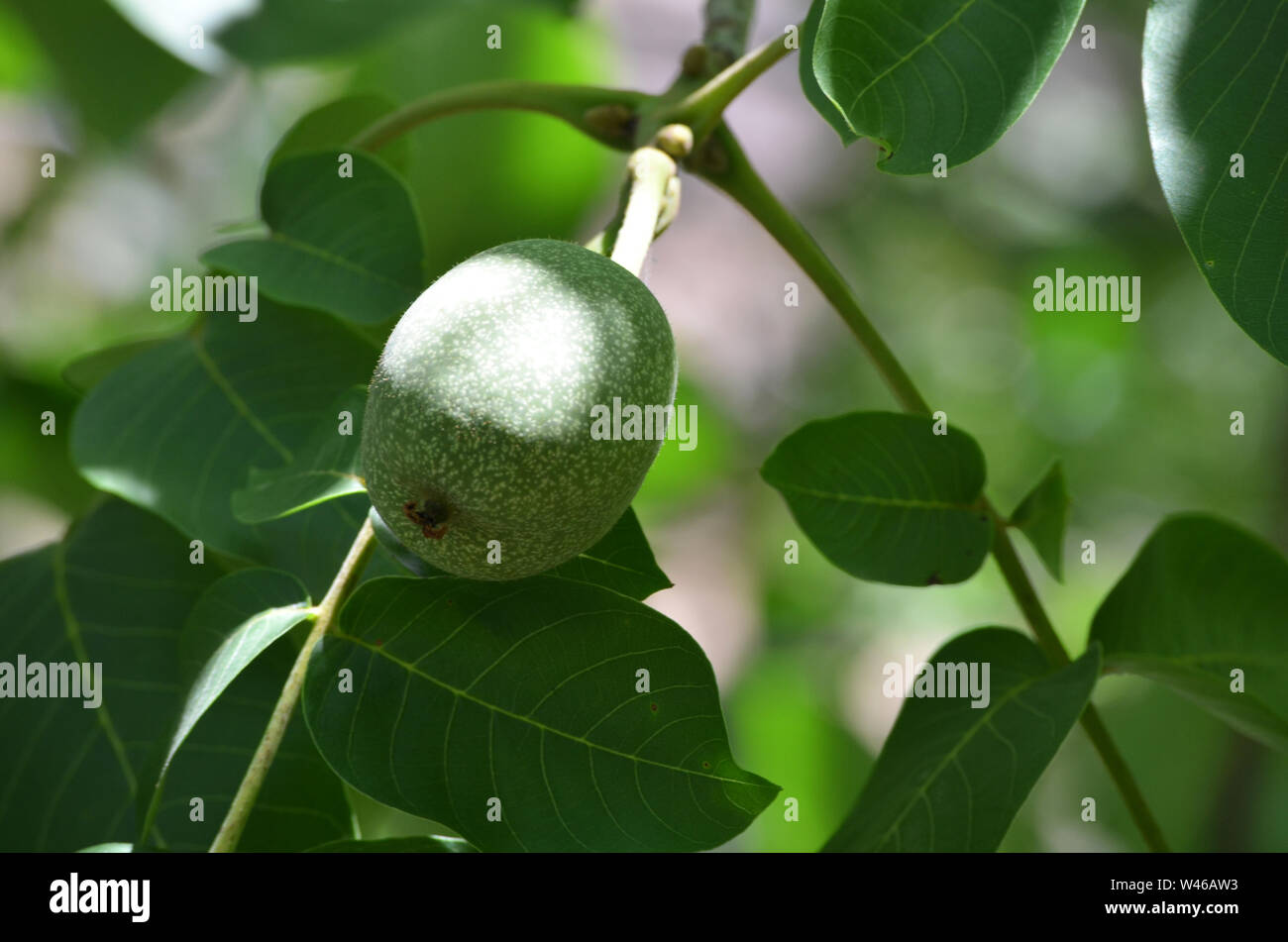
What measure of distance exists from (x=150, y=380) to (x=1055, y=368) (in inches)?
62.0

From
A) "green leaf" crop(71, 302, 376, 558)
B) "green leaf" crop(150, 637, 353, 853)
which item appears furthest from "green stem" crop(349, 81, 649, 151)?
"green leaf" crop(150, 637, 353, 853)

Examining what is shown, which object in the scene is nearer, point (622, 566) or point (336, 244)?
point (622, 566)

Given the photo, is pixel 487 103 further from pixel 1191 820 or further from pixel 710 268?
pixel 710 268

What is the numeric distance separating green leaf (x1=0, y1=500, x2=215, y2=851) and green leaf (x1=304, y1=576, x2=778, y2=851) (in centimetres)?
26

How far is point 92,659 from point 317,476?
0.30 meters

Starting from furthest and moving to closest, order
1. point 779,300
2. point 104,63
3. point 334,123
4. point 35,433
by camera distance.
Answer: point 779,300, point 104,63, point 35,433, point 334,123

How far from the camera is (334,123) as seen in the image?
0.98 m

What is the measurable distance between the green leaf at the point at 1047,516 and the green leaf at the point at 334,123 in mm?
590

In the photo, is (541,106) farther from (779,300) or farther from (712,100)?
(779,300)

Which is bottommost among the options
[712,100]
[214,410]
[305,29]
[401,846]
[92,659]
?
[401,846]

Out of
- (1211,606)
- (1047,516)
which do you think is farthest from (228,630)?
(1211,606)

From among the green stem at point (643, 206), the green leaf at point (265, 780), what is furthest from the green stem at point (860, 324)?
the green leaf at point (265, 780)

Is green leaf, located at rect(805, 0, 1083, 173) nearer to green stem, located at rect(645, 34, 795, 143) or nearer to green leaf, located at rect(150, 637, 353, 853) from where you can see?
green stem, located at rect(645, 34, 795, 143)

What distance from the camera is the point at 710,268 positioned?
260 centimetres
